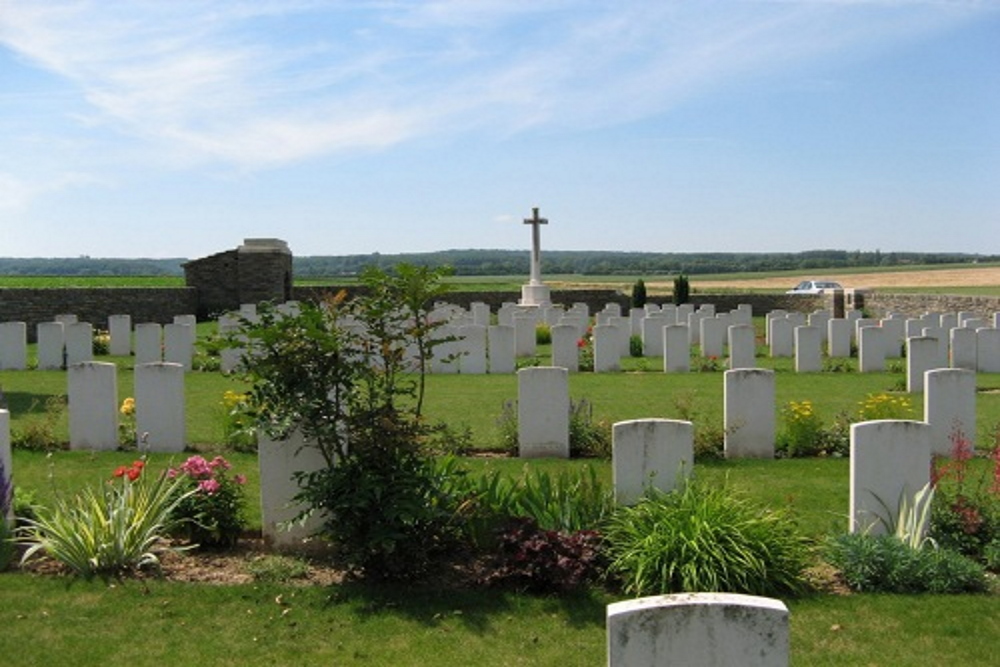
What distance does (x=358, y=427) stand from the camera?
7172mm

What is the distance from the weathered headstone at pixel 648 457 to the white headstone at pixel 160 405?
596 cm

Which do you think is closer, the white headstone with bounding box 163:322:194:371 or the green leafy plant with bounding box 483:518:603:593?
the green leafy plant with bounding box 483:518:603:593

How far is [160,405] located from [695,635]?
8.98 meters

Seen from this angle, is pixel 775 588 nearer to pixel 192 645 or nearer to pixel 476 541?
pixel 476 541

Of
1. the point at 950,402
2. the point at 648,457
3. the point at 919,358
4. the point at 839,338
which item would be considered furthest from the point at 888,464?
the point at 839,338

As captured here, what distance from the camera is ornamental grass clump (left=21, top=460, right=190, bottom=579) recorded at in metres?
7.12

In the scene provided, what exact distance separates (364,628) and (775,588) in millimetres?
2678

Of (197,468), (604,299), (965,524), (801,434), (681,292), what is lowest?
(965,524)

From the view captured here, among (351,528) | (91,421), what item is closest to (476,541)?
(351,528)

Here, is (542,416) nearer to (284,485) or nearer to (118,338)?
(284,485)

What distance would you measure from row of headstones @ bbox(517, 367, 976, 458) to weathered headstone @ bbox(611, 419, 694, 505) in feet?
11.8

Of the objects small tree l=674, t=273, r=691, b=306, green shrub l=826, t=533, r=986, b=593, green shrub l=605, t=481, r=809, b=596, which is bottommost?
green shrub l=826, t=533, r=986, b=593

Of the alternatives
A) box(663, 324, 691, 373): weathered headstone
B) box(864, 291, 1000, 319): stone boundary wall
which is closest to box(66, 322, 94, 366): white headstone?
box(663, 324, 691, 373): weathered headstone

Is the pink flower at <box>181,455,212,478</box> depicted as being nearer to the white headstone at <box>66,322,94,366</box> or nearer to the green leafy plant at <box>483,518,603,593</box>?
the green leafy plant at <box>483,518,603,593</box>
